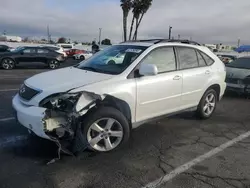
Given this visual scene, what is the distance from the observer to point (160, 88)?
482 centimetres

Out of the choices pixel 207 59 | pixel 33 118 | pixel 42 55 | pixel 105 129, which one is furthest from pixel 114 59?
pixel 42 55

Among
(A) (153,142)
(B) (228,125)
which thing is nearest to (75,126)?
(A) (153,142)

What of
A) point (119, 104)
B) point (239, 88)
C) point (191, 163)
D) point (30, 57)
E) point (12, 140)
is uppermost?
point (30, 57)

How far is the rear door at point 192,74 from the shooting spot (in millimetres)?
5367

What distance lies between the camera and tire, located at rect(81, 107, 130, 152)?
13.0ft

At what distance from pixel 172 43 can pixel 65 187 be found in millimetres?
3293

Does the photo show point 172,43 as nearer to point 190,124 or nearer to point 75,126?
point 190,124

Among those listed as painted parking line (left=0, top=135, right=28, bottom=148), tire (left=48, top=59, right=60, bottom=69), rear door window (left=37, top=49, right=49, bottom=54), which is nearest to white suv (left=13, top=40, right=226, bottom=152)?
painted parking line (left=0, top=135, right=28, bottom=148)

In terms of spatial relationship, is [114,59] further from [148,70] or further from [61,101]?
[61,101]

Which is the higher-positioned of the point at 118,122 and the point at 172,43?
the point at 172,43

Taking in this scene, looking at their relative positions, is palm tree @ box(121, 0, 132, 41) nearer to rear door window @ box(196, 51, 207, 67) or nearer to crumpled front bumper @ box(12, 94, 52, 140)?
rear door window @ box(196, 51, 207, 67)

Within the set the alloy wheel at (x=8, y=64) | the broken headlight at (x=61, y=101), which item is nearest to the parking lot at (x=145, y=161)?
the broken headlight at (x=61, y=101)

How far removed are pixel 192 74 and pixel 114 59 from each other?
60.9 inches

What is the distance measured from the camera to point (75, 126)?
3.93m
